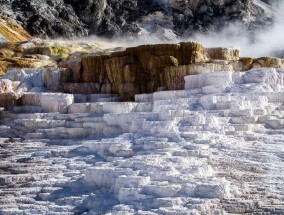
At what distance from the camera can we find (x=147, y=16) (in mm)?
40688

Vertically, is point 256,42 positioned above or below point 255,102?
above

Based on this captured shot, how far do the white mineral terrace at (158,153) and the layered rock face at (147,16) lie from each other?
24.2 m

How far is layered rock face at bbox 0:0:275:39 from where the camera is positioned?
119ft

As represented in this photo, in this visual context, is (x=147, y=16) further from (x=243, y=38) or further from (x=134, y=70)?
(x=134, y=70)

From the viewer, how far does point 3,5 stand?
111 ft

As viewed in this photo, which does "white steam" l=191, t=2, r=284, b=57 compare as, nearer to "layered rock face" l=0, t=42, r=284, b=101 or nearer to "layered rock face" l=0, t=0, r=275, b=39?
"layered rock face" l=0, t=0, r=275, b=39

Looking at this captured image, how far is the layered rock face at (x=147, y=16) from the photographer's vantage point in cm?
3631

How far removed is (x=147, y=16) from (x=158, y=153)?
109ft

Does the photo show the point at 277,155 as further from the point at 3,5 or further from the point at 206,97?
the point at 3,5

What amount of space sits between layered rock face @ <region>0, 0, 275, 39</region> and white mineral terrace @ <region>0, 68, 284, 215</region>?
79.3ft

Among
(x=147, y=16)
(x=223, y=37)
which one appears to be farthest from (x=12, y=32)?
(x=223, y=37)

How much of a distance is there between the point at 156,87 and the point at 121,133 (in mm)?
4039

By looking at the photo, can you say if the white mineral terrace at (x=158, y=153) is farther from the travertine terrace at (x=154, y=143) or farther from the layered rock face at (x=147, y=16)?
the layered rock face at (x=147, y=16)

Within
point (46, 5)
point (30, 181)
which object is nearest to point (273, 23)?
point (46, 5)
